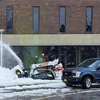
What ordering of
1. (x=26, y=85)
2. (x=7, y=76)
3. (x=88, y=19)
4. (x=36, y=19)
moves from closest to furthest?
(x=26, y=85)
(x=7, y=76)
(x=36, y=19)
(x=88, y=19)

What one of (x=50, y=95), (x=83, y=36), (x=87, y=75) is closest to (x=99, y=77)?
(x=87, y=75)

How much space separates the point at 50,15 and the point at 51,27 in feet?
4.12

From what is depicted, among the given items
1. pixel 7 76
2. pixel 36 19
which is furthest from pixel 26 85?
pixel 36 19

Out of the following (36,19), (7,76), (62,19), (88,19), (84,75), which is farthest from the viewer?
(88,19)

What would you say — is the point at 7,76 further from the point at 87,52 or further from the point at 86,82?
the point at 87,52

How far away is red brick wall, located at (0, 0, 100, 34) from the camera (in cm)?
3322

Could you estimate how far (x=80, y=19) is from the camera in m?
33.7

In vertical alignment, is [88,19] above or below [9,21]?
above

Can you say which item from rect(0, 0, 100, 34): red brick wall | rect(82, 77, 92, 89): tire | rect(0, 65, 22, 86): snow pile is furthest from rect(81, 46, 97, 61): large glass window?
rect(82, 77, 92, 89): tire

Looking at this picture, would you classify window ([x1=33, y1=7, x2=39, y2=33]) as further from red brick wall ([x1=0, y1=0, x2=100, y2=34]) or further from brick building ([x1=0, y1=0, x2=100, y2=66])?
red brick wall ([x1=0, y1=0, x2=100, y2=34])

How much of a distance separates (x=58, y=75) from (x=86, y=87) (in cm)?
621

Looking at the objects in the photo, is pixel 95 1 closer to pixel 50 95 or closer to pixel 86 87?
pixel 86 87

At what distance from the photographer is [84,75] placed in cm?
1795

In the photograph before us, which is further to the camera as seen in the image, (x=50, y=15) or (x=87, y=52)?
(x=87, y=52)
